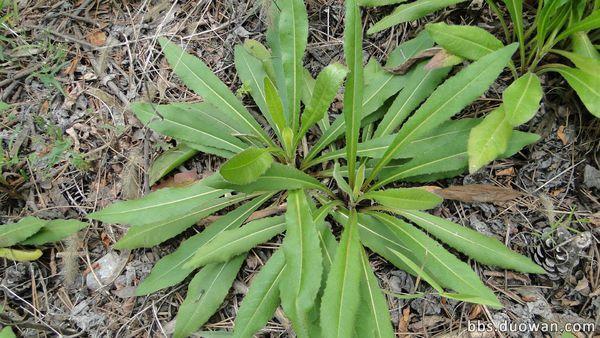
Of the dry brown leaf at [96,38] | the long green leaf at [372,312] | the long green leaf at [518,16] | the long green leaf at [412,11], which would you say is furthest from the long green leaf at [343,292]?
the dry brown leaf at [96,38]

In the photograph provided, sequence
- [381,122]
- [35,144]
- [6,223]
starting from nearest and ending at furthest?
[381,122] → [6,223] → [35,144]

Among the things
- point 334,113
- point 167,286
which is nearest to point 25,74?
point 167,286

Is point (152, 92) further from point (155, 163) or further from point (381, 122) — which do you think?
point (381, 122)

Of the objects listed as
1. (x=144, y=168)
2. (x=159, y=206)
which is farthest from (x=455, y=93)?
(x=144, y=168)

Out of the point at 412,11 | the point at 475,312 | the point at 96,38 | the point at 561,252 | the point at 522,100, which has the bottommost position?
the point at 475,312

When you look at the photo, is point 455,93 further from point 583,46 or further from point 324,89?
→ point 583,46

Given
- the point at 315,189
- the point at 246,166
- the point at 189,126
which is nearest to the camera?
the point at 246,166

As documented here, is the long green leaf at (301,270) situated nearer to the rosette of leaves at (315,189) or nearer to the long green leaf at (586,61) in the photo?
the rosette of leaves at (315,189)
